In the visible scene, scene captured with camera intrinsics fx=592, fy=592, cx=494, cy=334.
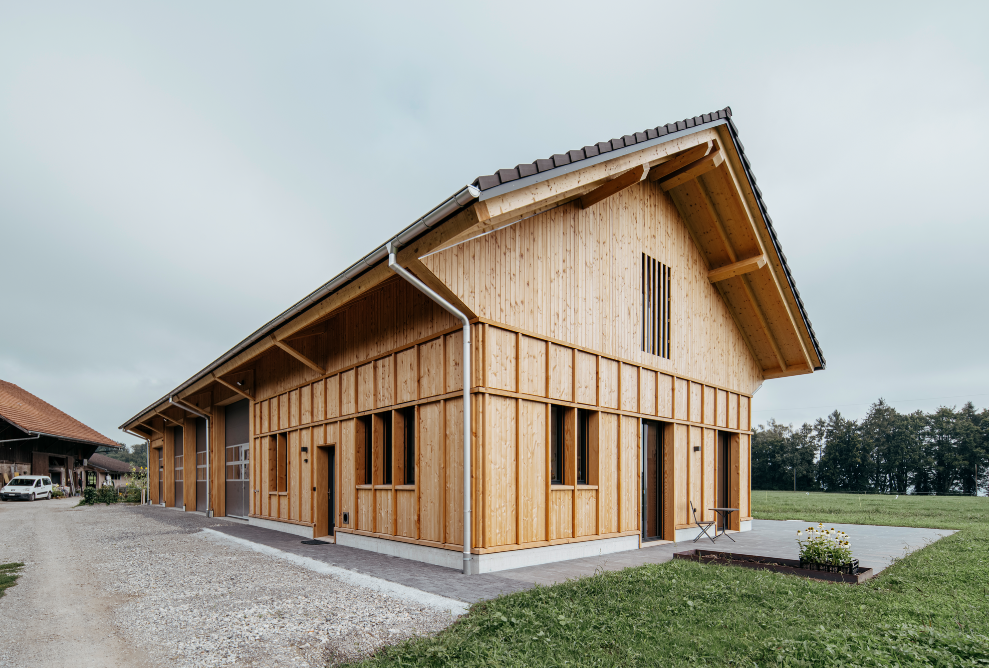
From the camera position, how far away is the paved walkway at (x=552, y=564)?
24.2ft

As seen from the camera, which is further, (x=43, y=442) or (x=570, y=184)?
(x=43, y=442)

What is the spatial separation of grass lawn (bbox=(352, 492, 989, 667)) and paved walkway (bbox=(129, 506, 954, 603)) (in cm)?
86

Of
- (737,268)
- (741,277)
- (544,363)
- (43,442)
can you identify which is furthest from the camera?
(43,442)

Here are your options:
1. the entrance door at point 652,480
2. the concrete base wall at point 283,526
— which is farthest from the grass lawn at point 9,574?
the entrance door at point 652,480

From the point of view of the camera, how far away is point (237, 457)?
19156mm

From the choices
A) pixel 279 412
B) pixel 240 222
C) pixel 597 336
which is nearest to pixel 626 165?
pixel 597 336

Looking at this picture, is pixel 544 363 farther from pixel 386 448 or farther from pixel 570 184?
pixel 386 448

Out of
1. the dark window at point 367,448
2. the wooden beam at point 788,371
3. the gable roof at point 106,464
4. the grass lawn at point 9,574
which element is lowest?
the gable roof at point 106,464

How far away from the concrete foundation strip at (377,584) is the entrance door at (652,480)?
20.2 ft

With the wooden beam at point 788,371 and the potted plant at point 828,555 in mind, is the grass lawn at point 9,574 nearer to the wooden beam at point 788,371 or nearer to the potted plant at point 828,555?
the potted plant at point 828,555

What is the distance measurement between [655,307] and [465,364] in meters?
5.71

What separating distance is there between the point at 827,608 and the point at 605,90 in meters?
12.0

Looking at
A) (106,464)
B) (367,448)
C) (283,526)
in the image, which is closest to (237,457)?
(283,526)

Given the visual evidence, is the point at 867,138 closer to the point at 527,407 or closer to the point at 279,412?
the point at 527,407
